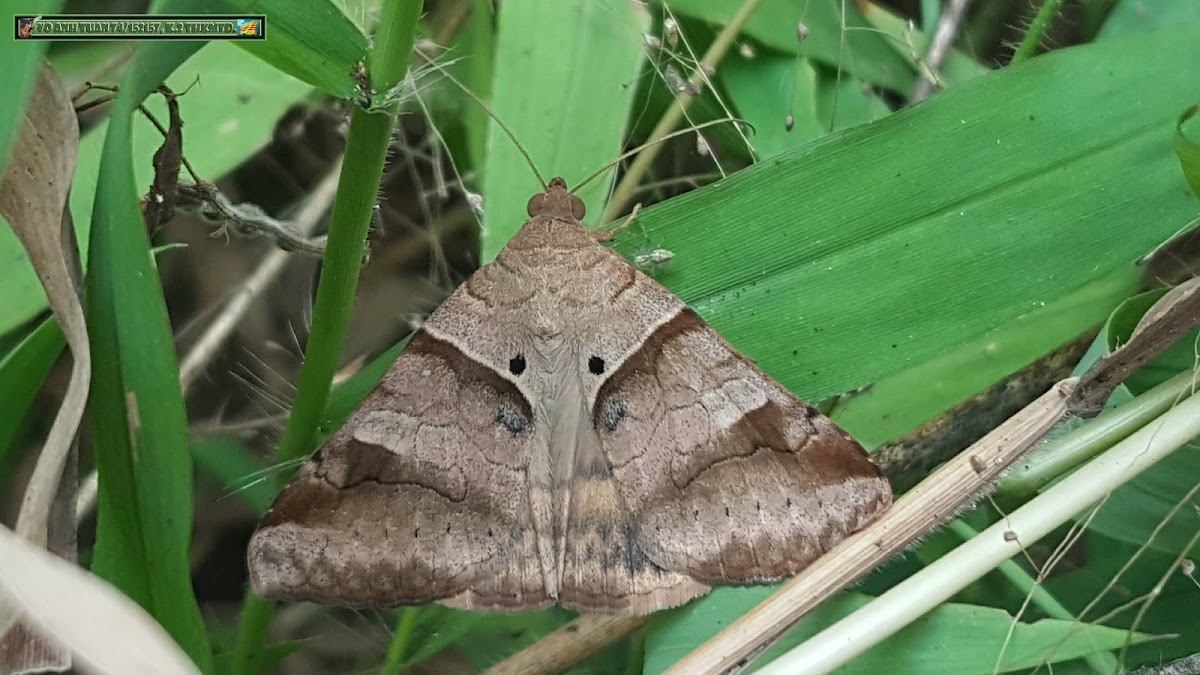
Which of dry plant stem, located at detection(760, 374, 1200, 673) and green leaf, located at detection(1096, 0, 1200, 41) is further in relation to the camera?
green leaf, located at detection(1096, 0, 1200, 41)

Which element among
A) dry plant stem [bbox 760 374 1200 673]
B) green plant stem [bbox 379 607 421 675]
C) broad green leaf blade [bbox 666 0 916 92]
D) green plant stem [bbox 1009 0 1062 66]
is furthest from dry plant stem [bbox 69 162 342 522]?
green plant stem [bbox 1009 0 1062 66]

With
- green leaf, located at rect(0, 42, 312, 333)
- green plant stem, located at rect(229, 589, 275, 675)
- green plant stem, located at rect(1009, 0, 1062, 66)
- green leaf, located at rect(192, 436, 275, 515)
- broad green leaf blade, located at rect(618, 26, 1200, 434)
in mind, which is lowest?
green plant stem, located at rect(229, 589, 275, 675)

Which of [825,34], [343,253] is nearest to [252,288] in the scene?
[343,253]

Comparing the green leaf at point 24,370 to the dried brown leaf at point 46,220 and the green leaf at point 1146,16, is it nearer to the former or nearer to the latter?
the dried brown leaf at point 46,220

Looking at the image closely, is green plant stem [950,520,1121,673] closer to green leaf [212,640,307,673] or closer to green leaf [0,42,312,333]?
green leaf [212,640,307,673]

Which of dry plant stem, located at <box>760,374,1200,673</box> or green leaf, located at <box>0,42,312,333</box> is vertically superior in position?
green leaf, located at <box>0,42,312,333</box>

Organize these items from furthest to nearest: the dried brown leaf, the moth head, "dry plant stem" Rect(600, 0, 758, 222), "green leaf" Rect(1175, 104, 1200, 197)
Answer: "dry plant stem" Rect(600, 0, 758, 222) < the moth head < "green leaf" Rect(1175, 104, 1200, 197) < the dried brown leaf

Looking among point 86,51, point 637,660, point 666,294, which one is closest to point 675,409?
point 666,294

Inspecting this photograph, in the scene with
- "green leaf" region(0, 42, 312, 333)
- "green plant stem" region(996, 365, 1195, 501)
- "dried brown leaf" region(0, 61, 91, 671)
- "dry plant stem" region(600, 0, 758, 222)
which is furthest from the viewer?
"dry plant stem" region(600, 0, 758, 222)
